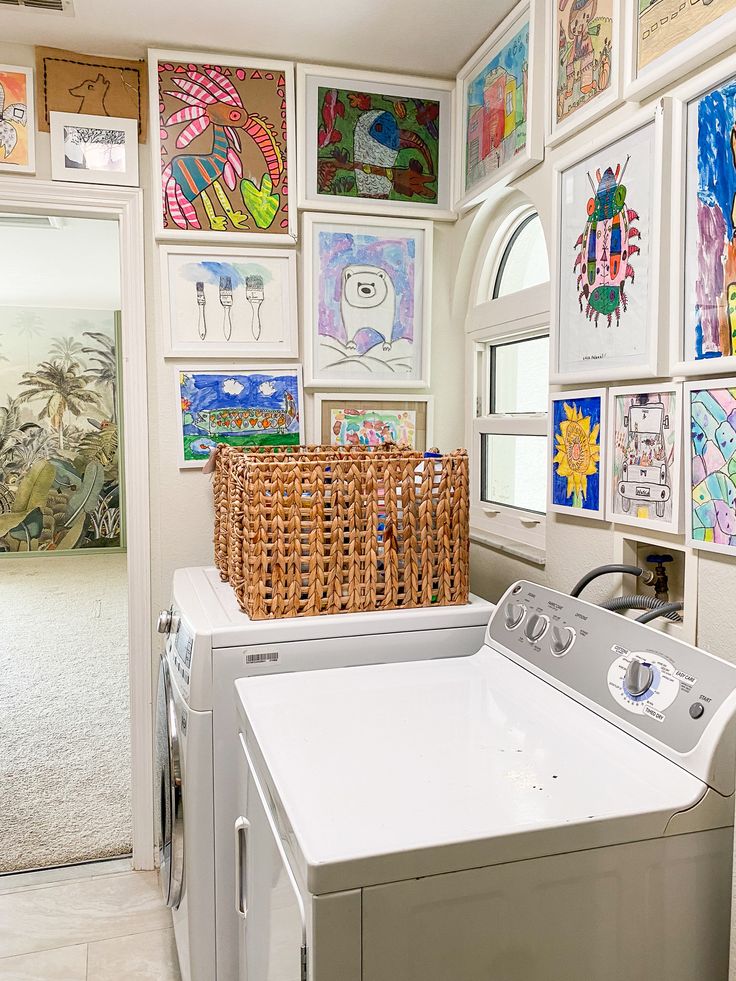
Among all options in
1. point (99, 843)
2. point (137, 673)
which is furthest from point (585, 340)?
point (99, 843)

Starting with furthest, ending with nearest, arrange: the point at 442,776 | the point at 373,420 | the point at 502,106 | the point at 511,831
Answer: the point at 373,420, the point at 502,106, the point at 442,776, the point at 511,831

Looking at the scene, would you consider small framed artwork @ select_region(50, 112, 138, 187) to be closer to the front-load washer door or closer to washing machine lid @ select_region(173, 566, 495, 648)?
washing machine lid @ select_region(173, 566, 495, 648)

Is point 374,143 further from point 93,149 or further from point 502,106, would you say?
point 93,149

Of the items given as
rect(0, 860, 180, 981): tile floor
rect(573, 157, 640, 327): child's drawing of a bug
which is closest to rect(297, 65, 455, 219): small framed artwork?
rect(573, 157, 640, 327): child's drawing of a bug

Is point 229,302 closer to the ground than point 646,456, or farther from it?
farther from it

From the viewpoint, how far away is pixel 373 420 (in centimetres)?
249

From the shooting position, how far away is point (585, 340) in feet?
5.63

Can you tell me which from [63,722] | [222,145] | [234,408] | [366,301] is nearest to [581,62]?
[366,301]

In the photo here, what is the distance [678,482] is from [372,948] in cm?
94

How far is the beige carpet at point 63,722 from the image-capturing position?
267 centimetres

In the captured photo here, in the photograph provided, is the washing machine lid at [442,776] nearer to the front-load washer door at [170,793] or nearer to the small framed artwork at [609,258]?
A: the front-load washer door at [170,793]

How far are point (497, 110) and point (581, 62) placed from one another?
1.49 ft

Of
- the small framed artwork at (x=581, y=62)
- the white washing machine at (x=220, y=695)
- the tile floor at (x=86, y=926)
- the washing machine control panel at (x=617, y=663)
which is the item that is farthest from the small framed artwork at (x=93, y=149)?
the tile floor at (x=86, y=926)

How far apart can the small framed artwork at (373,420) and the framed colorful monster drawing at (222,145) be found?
53cm
